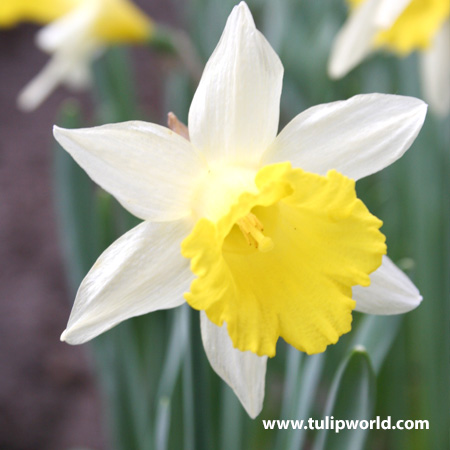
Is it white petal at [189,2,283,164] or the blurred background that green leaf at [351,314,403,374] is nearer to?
the blurred background

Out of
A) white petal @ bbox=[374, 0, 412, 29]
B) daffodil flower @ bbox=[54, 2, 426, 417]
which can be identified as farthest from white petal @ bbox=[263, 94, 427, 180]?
white petal @ bbox=[374, 0, 412, 29]

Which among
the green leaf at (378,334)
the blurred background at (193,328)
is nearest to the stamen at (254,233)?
the blurred background at (193,328)

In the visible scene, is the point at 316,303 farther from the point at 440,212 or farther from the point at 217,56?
the point at 440,212

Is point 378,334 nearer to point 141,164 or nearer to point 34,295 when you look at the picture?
point 141,164

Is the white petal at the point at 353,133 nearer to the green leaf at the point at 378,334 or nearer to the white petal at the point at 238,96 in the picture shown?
the white petal at the point at 238,96

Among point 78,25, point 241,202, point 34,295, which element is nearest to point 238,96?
point 241,202

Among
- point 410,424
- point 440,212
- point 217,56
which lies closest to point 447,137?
point 440,212

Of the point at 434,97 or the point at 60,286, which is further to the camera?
the point at 60,286
